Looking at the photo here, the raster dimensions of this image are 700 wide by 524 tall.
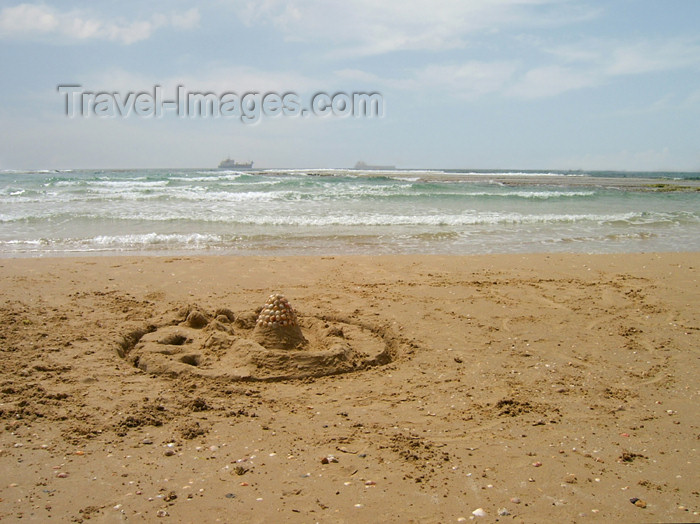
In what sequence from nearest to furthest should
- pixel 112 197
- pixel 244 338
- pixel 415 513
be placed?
pixel 415 513
pixel 244 338
pixel 112 197

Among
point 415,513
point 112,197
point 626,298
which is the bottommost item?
point 415,513

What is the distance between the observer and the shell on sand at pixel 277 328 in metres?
4.23

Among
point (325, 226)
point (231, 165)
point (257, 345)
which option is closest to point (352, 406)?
point (257, 345)

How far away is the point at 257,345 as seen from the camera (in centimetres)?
412

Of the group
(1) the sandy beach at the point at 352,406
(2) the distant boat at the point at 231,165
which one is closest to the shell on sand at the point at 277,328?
(1) the sandy beach at the point at 352,406

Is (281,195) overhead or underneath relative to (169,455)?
overhead

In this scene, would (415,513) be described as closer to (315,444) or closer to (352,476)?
(352,476)

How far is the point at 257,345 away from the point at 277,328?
24 centimetres

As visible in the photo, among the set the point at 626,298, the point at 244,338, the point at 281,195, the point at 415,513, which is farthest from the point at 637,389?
the point at 281,195

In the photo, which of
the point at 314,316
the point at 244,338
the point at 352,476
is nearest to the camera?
the point at 352,476

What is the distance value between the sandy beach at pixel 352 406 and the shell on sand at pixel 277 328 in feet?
0.40

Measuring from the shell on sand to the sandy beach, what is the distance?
123 millimetres

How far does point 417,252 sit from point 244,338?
5.54 metres

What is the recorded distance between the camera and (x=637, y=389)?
3.71 meters
